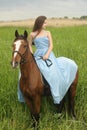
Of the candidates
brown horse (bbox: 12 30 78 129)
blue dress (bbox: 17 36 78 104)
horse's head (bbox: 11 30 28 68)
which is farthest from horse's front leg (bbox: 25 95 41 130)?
horse's head (bbox: 11 30 28 68)

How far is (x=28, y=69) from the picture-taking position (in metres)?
6.16

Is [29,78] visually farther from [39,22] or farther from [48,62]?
[39,22]

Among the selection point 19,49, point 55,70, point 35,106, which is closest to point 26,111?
point 35,106

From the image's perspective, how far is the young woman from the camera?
6.48 meters

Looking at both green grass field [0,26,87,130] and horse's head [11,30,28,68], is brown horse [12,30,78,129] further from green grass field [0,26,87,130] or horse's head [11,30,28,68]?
green grass field [0,26,87,130]

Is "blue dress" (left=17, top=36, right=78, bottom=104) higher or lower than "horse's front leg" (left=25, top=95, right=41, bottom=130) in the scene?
higher

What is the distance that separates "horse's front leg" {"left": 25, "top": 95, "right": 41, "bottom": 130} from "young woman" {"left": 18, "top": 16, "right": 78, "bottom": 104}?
36cm

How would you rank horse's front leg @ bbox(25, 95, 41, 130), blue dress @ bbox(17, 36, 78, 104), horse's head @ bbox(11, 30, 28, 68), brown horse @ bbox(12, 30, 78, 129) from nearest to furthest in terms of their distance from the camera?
1. horse's head @ bbox(11, 30, 28, 68)
2. brown horse @ bbox(12, 30, 78, 129)
3. horse's front leg @ bbox(25, 95, 41, 130)
4. blue dress @ bbox(17, 36, 78, 104)

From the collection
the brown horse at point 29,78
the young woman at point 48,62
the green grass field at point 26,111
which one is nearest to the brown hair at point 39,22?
the young woman at point 48,62

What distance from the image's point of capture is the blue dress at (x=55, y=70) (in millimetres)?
6465

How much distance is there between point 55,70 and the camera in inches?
258

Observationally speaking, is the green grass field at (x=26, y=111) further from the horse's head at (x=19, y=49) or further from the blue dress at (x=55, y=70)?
the horse's head at (x=19, y=49)

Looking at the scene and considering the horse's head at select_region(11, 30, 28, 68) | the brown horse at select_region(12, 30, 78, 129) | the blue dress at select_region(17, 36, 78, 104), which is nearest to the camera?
the horse's head at select_region(11, 30, 28, 68)

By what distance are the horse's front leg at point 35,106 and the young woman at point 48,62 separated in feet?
1.18
